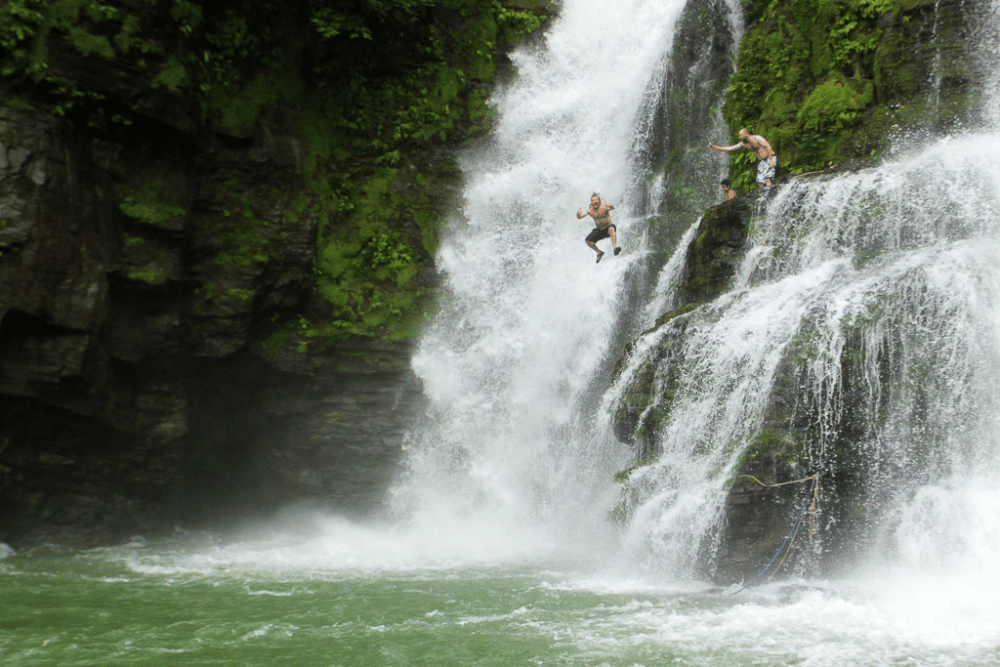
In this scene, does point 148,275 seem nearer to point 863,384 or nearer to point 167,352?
point 167,352

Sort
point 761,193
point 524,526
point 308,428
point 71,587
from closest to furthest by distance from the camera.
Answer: point 71,587
point 761,193
point 524,526
point 308,428

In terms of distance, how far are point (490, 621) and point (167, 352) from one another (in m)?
7.47

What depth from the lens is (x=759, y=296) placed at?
934 centimetres

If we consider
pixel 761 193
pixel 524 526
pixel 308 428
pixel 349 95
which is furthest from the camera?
pixel 349 95

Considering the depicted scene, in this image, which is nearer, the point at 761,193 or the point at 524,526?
the point at 761,193

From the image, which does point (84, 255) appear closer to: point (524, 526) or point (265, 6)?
point (265, 6)

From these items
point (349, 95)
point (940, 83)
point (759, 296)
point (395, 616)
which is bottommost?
point (395, 616)

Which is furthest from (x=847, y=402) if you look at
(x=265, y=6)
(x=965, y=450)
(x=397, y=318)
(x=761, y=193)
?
(x=265, y=6)

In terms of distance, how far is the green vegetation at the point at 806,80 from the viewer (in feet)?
38.3

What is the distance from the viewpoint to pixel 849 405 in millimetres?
7855

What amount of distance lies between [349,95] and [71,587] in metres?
9.83

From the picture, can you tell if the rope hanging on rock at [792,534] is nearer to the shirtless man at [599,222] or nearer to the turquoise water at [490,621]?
the turquoise water at [490,621]

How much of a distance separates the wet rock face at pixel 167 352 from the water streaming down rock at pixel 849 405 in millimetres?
5965

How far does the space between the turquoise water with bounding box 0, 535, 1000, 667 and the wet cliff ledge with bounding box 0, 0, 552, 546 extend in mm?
2901
